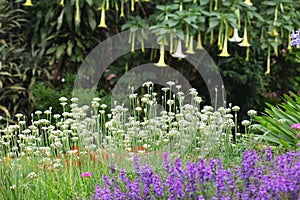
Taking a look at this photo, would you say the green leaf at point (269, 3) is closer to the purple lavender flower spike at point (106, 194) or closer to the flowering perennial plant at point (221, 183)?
the flowering perennial plant at point (221, 183)

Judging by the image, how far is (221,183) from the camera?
9.46 ft

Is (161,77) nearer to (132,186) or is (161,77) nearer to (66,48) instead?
(66,48)

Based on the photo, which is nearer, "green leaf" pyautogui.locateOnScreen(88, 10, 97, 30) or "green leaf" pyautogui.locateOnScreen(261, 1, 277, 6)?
"green leaf" pyautogui.locateOnScreen(261, 1, 277, 6)

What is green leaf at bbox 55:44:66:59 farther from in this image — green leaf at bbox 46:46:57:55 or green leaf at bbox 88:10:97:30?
green leaf at bbox 88:10:97:30

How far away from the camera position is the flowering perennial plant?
9.16 ft

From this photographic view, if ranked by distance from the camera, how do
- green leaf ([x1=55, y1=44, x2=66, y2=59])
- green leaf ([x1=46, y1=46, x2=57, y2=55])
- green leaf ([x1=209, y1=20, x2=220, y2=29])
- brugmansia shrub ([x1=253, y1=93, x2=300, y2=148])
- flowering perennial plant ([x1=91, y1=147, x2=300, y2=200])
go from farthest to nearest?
1. green leaf ([x1=46, y1=46, x2=57, y2=55])
2. green leaf ([x1=55, y1=44, x2=66, y2=59])
3. green leaf ([x1=209, y1=20, x2=220, y2=29])
4. brugmansia shrub ([x1=253, y1=93, x2=300, y2=148])
5. flowering perennial plant ([x1=91, y1=147, x2=300, y2=200])

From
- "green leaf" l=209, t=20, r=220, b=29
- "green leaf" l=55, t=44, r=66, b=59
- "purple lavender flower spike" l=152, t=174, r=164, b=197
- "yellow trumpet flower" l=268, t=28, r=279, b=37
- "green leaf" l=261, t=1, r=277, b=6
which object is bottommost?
"purple lavender flower spike" l=152, t=174, r=164, b=197

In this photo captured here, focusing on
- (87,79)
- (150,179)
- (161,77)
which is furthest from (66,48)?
(150,179)

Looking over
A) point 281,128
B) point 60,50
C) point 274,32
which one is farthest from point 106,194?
point 60,50

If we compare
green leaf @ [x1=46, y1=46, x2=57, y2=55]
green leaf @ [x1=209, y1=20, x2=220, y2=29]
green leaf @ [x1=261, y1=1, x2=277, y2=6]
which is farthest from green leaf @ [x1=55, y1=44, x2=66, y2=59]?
green leaf @ [x1=261, y1=1, x2=277, y2=6]

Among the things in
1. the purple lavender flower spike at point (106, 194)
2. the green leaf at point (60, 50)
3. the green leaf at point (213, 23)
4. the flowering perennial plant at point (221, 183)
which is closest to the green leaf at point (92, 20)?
the green leaf at point (60, 50)

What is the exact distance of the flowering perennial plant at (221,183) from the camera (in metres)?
2.79

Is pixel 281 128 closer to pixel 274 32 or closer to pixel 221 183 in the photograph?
pixel 221 183

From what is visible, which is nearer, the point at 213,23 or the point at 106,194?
the point at 106,194
